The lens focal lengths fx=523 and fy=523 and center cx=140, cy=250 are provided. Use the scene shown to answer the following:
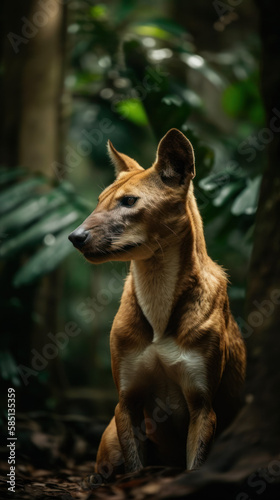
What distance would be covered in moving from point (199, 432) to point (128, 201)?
1.15m

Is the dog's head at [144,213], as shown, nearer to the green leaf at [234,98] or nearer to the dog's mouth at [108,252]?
the dog's mouth at [108,252]

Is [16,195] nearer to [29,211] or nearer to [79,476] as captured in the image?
[29,211]

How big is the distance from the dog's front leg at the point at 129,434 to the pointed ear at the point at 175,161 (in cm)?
112

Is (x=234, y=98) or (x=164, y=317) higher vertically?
(x=234, y=98)

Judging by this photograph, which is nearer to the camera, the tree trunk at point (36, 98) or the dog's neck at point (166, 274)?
the dog's neck at point (166, 274)

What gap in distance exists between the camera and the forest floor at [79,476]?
73.6 inches

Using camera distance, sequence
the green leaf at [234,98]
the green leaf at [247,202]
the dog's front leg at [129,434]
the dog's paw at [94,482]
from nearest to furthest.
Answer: the dog's front leg at [129,434] → the dog's paw at [94,482] → the green leaf at [247,202] → the green leaf at [234,98]

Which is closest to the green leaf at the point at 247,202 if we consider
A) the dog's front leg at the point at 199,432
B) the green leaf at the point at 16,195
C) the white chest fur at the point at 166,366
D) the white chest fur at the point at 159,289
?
the white chest fur at the point at 159,289

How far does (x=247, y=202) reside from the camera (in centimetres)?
351

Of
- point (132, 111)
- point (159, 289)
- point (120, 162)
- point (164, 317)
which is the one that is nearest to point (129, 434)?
point (164, 317)

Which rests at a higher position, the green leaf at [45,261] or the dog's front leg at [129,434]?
the green leaf at [45,261]

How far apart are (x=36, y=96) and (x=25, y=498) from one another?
3.62 metres

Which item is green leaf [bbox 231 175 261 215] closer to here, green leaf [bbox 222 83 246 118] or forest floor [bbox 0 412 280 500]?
forest floor [bbox 0 412 280 500]

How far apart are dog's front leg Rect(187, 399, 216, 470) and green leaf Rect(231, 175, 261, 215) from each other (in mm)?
1439
